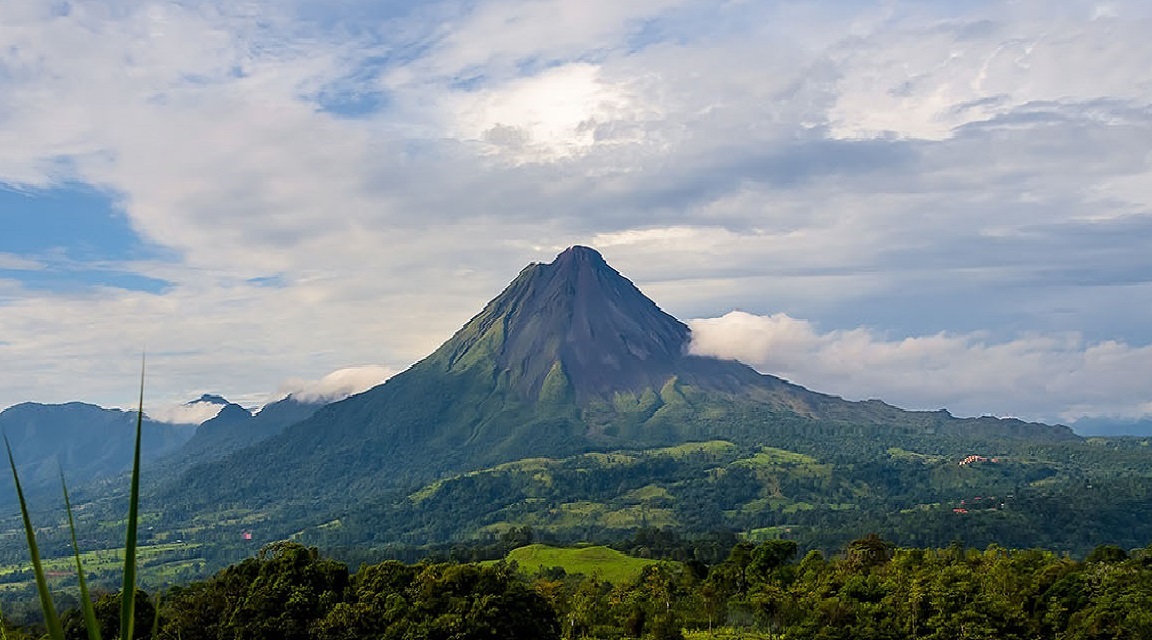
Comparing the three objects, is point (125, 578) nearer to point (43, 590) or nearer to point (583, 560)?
point (43, 590)

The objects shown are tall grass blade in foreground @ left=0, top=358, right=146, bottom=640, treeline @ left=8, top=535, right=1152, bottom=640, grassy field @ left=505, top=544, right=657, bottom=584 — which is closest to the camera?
tall grass blade in foreground @ left=0, top=358, right=146, bottom=640

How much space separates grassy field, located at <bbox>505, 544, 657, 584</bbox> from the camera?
111625 millimetres

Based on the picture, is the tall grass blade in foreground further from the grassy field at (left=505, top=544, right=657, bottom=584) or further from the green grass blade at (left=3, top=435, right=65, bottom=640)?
the grassy field at (left=505, top=544, right=657, bottom=584)

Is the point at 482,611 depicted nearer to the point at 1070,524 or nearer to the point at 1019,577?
the point at 1019,577

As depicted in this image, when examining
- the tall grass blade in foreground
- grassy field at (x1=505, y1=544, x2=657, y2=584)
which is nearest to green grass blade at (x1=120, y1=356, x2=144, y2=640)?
the tall grass blade in foreground

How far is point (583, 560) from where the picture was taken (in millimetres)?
118562

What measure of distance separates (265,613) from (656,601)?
30819 mm

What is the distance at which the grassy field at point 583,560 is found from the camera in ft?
366

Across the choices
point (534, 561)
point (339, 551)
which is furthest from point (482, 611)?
point (339, 551)

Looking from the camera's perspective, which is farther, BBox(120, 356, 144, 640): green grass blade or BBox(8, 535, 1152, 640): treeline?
BBox(8, 535, 1152, 640): treeline

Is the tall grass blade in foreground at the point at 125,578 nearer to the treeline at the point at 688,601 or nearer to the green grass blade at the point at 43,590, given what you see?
the green grass blade at the point at 43,590

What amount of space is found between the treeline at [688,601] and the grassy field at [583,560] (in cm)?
3497

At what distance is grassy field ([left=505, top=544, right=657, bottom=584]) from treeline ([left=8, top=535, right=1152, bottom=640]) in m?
35.0

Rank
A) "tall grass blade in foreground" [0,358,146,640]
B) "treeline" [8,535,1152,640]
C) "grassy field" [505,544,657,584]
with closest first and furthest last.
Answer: "tall grass blade in foreground" [0,358,146,640]
"treeline" [8,535,1152,640]
"grassy field" [505,544,657,584]
